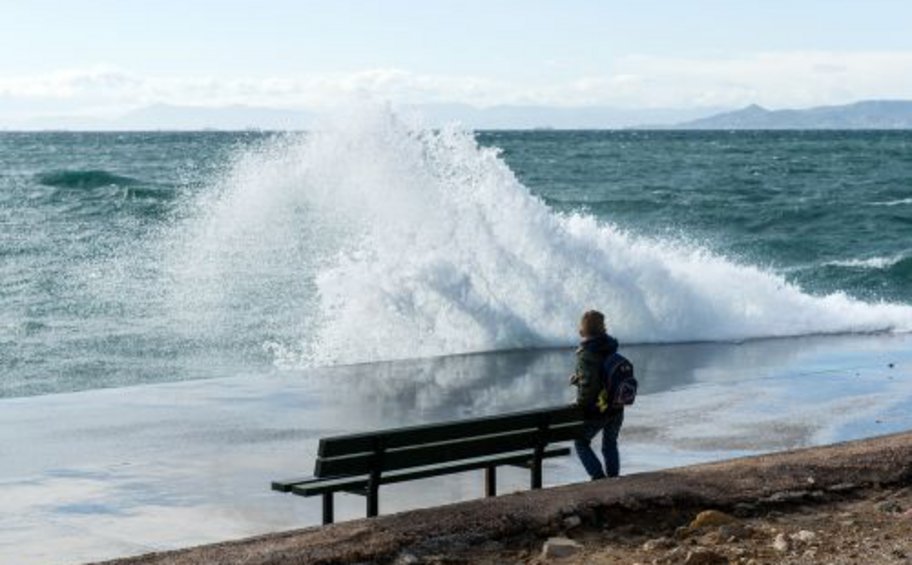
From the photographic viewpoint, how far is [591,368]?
10227mm

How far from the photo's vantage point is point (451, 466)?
9852 mm

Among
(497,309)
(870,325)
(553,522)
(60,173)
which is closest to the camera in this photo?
(553,522)

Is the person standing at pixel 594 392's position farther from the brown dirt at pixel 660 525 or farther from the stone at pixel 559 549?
the stone at pixel 559 549

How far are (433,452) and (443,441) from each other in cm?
10

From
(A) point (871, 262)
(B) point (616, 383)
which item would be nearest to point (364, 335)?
(B) point (616, 383)

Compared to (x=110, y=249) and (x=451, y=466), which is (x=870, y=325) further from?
(x=110, y=249)

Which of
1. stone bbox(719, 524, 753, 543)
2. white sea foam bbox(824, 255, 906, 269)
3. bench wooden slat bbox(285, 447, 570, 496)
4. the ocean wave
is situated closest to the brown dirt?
stone bbox(719, 524, 753, 543)

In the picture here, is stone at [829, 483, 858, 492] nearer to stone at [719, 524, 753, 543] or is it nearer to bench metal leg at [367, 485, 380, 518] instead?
stone at [719, 524, 753, 543]

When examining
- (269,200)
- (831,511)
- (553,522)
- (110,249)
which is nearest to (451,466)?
(553,522)

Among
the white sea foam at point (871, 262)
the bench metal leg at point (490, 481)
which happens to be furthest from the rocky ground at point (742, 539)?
the white sea foam at point (871, 262)

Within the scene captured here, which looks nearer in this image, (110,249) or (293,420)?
(293,420)

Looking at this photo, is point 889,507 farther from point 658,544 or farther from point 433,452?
point 433,452

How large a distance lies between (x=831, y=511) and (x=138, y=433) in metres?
6.03

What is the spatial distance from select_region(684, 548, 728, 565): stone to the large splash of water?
11.4 m
